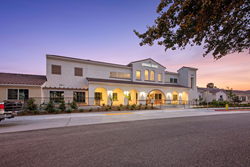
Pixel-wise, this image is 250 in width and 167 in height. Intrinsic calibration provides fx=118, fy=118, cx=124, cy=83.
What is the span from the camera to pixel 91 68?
2086cm

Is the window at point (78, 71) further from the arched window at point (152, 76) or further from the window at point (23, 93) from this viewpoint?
the arched window at point (152, 76)

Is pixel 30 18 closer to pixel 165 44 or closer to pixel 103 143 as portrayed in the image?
pixel 165 44

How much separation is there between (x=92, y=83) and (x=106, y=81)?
2.36 m

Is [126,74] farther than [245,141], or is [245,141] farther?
[126,74]

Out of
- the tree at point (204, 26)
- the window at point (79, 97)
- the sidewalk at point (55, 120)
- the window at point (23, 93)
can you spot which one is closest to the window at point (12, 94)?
the window at point (23, 93)

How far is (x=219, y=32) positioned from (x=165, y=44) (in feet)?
9.73

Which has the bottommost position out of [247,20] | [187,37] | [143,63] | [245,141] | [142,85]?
[245,141]

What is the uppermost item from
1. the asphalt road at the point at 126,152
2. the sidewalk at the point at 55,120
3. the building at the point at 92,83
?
the building at the point at 92,83

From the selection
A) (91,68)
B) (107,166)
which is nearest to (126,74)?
(91,68)

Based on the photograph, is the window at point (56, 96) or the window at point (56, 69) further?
the window at point (56, 69)

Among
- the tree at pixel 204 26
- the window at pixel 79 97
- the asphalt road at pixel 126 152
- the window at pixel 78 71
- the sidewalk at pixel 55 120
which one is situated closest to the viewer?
the asphalt road at pixel 126 152

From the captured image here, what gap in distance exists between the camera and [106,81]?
19734 millimetres

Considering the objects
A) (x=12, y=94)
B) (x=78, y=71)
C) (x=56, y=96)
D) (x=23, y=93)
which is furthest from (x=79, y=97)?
→ (x=12, y=94)

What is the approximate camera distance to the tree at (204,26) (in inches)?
204
